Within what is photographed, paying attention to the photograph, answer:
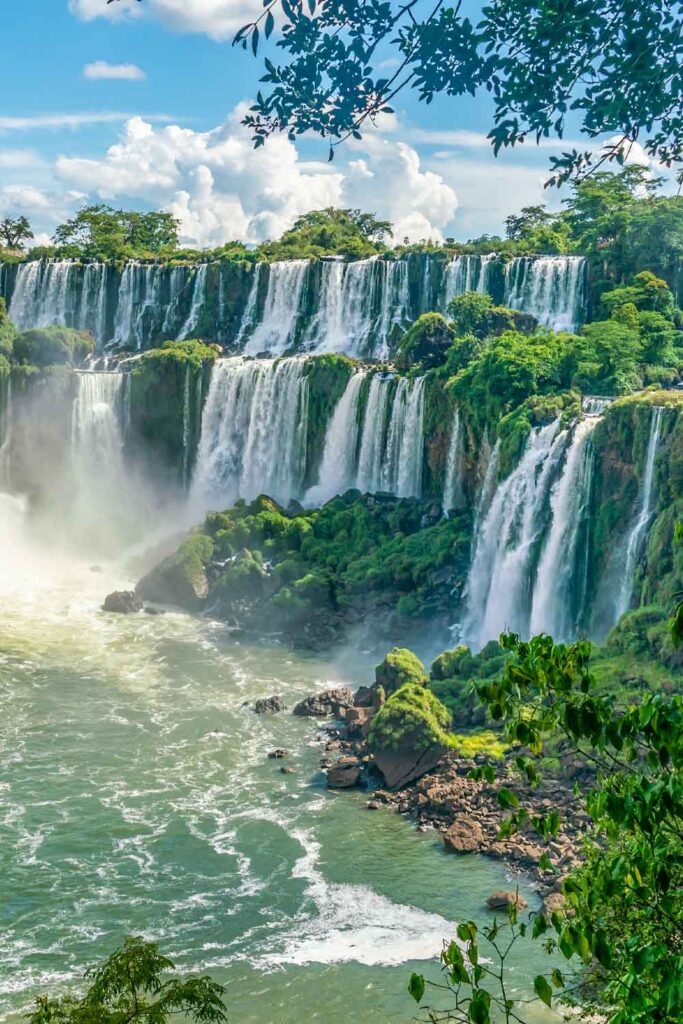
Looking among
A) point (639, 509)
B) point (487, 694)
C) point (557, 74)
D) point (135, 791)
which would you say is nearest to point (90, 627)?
point (135, 791)

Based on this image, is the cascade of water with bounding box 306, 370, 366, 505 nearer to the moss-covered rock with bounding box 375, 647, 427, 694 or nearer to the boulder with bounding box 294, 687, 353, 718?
the boulder with bounding box 294, 687, 353, 718

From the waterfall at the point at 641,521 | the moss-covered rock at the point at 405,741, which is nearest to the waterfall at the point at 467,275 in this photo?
the waterfall at the point at 641,521

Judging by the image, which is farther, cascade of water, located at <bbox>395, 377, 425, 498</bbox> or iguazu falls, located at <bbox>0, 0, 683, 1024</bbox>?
cascade of water, located at <bbox>395, 377, 425, 498</bbox>

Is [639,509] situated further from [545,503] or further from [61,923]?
[61,923]

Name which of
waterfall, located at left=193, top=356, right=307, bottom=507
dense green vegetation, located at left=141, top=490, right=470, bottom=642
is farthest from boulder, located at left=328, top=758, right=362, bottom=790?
waterfall, located at left=193, top=356, right=307, bottom=507

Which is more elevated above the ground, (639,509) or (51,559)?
(639,509)

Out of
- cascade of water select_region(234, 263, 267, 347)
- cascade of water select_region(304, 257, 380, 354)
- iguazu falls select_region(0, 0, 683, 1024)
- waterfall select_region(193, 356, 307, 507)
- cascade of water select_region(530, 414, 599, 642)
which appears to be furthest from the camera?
cascade of water select_region(234, 263, 267, 347)
